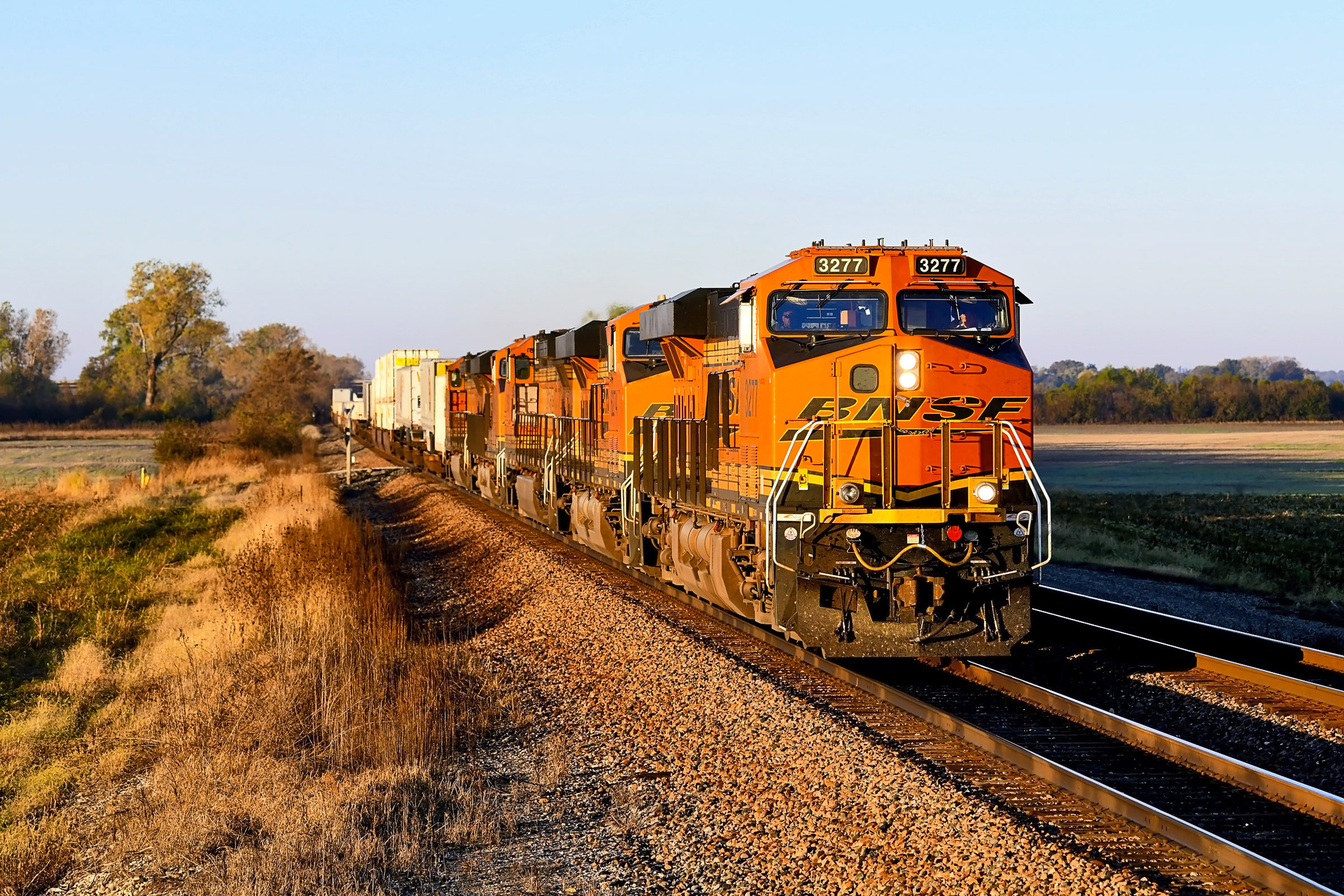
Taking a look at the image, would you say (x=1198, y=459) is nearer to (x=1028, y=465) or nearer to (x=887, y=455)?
(x=1028, y=465)

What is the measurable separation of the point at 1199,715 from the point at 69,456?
63.7 m

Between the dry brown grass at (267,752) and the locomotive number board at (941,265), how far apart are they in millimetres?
5073

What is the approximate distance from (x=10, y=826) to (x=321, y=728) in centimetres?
227

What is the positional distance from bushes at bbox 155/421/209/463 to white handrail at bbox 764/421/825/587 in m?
43.4

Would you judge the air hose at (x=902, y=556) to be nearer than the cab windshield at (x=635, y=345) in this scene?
Yes

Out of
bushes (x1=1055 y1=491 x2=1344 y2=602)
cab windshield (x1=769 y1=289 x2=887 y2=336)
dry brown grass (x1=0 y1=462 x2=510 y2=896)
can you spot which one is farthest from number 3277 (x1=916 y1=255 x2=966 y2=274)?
bushes (x1=1055 y1=491 x2=1344 y2=602)

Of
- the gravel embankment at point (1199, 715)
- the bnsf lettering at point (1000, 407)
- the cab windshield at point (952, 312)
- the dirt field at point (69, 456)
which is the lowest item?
the gravel embankment at point (1199, 715)

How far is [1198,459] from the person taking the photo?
64.0m

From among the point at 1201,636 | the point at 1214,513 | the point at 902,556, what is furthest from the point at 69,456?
the point at 902,556

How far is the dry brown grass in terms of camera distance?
743cm

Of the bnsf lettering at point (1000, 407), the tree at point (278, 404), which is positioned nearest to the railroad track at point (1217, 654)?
the bnsf lettering at point (1000, 407)

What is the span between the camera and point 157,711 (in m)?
11.8

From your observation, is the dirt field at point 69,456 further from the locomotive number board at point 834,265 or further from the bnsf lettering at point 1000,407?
the bnsf lettering at point 1000,407

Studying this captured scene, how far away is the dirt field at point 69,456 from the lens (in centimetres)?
5169
